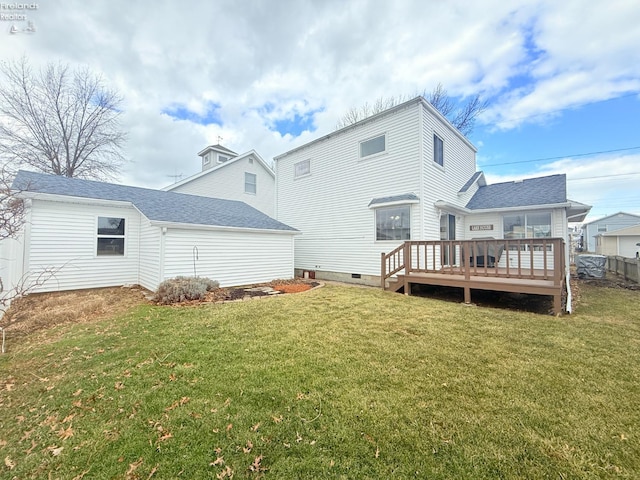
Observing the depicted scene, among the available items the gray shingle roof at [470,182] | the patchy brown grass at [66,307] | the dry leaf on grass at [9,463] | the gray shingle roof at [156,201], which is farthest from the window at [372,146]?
the dry leaf on grass at [9,463]

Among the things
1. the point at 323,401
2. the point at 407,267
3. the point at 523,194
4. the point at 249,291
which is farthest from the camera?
the point at 523,194

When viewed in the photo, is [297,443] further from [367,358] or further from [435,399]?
[367,358]

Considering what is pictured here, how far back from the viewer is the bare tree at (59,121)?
51.1 feet

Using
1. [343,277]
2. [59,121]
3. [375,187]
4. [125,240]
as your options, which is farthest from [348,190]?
[59,121]

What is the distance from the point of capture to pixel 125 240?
396 inches

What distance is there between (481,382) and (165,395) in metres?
3.69

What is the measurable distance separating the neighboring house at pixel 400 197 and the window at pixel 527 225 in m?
0.03

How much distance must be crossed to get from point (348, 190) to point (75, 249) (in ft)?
34.1

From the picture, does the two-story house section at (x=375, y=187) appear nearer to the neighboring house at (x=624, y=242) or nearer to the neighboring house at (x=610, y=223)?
the neighboring house at (x=624, y=242)

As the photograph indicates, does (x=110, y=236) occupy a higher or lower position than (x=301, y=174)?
lower

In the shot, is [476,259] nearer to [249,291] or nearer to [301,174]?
[249,291]

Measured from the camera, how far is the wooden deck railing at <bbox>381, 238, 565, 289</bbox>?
20.4 feet

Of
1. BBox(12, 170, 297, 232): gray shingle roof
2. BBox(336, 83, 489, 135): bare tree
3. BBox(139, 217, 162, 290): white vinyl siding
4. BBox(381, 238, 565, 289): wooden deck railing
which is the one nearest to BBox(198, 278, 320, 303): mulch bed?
BBox(139, 217, 162, 290): white vinyl siding

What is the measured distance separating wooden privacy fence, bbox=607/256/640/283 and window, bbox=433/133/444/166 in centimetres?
913
